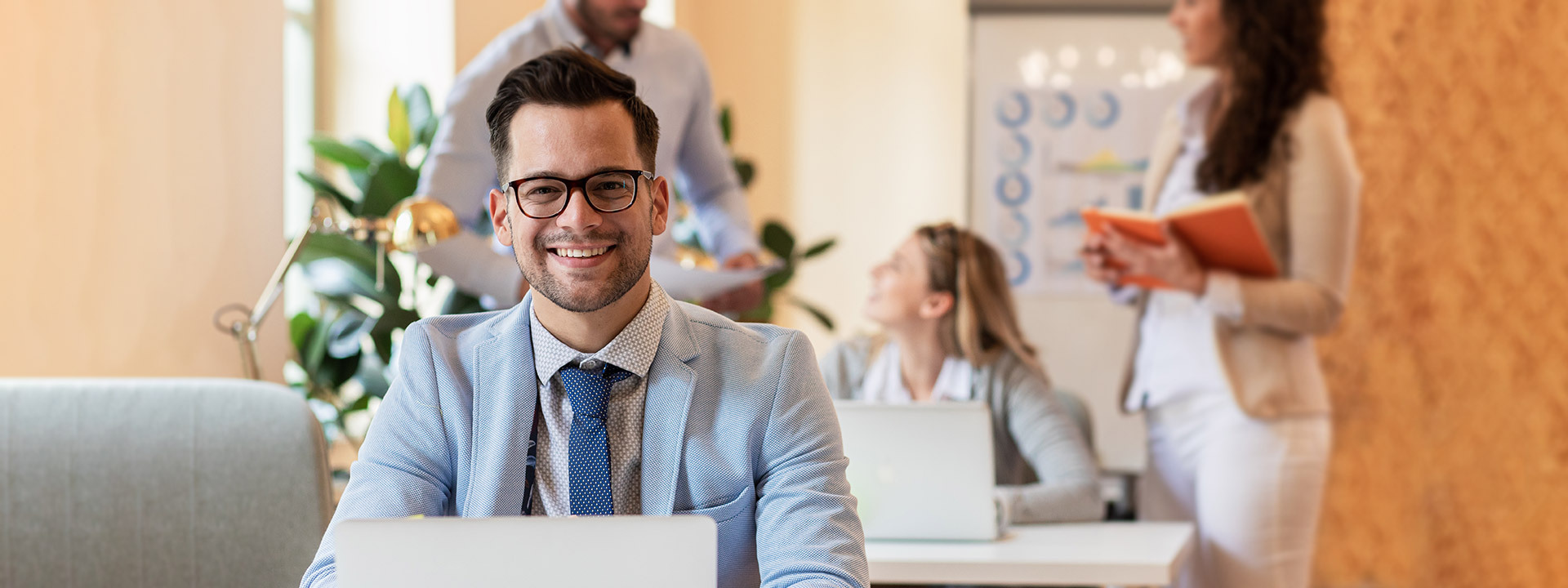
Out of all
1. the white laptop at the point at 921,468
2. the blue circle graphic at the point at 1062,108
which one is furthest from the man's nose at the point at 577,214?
the blue circle graphic at the point at 1062,108

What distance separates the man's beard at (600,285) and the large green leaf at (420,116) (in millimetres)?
1848

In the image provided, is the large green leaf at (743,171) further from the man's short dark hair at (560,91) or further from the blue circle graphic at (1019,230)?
the man's short dark hair at (560,91)

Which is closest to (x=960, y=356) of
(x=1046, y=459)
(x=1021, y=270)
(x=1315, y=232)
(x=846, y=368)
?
(x=846, y=368)

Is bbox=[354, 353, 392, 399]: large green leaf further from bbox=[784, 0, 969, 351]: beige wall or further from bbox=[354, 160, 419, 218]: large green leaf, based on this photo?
bbox=[784, 0, 969, 351]: beige wall

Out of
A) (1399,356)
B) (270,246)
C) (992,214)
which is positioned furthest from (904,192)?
(270,246)

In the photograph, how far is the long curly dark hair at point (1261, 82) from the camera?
8.00ft

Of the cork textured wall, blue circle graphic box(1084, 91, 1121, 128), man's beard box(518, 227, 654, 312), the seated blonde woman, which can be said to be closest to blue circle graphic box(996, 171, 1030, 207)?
blue circle graphic box(1084, 91, 1121, 128)

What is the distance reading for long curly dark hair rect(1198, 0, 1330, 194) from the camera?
244 cm

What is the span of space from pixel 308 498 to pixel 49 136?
36.7 inches

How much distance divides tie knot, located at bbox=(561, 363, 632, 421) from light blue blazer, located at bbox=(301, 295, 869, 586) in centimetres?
3

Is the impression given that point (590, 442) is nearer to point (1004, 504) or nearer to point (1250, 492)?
point (1004, 504)

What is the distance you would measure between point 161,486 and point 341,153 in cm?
136

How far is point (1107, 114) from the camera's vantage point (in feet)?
16.3

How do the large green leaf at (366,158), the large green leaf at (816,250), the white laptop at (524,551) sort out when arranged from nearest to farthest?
1. the white laptop at (524,551)
2. the large green leaf at (366,158)
3. the large green leaf at (816,250)
